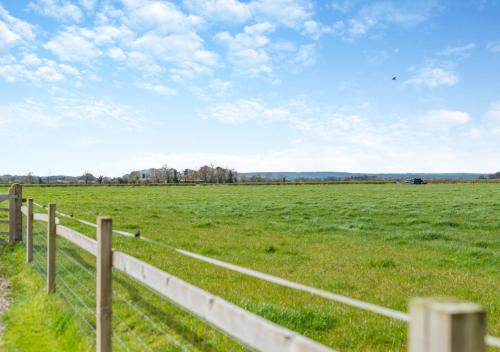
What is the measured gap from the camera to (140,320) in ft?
21.7

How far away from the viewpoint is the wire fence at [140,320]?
572 cm

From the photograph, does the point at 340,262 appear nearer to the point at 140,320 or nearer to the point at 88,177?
the point at 140,320

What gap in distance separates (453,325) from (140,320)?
19.3 feet

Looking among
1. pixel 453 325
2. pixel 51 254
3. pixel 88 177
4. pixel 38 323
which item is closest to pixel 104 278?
pixel 38 323

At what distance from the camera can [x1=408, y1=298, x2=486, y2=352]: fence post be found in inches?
55.4

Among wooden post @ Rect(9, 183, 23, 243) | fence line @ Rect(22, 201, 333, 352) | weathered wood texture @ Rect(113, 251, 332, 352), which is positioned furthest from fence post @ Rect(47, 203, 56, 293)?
wooden post @ Rect(9, 183, 23, 243)

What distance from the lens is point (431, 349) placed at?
4.82ft

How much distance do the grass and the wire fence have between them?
142 millimetres

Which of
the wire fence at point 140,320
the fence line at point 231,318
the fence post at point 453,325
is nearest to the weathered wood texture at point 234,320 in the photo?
the fence line at point 231,318

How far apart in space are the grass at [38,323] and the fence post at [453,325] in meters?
5.27

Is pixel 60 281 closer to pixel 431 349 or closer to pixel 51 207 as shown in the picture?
pixel 51 207

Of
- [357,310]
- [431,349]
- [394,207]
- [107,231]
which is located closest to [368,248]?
[357,310]

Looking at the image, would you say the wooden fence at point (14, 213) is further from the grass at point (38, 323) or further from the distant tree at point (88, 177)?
the distant tree at point (88, 177)

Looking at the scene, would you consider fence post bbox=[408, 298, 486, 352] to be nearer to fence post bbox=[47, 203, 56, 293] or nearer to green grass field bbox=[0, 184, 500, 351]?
green grass field bbox=[0, 184, 500, 351]
